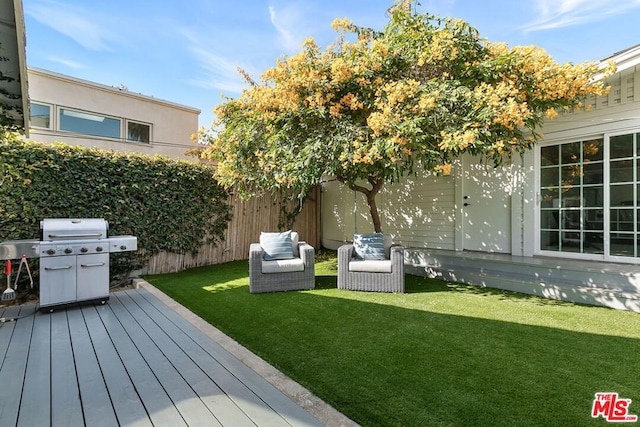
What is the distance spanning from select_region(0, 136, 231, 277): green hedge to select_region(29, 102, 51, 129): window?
404 cm

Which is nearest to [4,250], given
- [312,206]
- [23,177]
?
[23,177]

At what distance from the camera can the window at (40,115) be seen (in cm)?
746

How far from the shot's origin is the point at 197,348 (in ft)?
8.79

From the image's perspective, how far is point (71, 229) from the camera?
3752 mm

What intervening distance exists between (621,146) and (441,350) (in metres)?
4.52

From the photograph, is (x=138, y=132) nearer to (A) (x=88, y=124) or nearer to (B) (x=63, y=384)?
(A) (x=88, y=124)

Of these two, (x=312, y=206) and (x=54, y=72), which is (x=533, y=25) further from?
(x=54, y=72)

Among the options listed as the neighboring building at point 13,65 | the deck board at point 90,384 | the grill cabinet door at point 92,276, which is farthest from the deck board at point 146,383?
the neighboring building at point 13,65

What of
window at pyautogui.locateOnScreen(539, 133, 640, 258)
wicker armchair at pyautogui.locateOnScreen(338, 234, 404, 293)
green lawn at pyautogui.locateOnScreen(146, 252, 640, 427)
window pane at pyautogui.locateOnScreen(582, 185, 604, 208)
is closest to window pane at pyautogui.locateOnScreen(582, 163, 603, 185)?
window at pyautogui.locateOnScreen(539, 133, 640, 258)

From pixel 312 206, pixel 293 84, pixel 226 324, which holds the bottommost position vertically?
pixel 226 324

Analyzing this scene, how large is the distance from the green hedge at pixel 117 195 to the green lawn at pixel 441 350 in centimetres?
185

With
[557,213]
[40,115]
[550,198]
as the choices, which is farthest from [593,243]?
[40,115]

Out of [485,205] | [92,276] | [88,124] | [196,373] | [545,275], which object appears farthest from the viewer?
[88,124]

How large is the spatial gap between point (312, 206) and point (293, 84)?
532 cm
